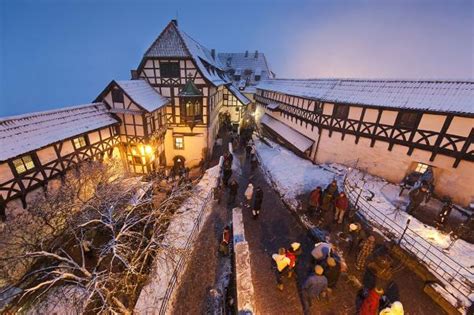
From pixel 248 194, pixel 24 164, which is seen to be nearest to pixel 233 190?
pixel 248 194

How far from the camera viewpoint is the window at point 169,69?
1878 cm

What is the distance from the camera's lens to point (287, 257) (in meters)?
6.90

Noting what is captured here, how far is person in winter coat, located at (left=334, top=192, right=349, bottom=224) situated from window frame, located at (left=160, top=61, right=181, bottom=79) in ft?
56.3

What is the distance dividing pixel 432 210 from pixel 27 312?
20.0m

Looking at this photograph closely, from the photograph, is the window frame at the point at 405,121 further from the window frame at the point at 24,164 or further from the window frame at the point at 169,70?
the window frame at the point at 24,164

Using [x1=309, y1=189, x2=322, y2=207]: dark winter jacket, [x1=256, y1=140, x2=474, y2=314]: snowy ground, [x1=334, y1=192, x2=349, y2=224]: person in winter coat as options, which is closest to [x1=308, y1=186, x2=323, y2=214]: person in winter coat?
[x1=309, y1=189, x2=322, y2=207]: dark winter jacket

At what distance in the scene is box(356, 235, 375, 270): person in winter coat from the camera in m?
7.34

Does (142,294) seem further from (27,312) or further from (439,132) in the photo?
(439,132)

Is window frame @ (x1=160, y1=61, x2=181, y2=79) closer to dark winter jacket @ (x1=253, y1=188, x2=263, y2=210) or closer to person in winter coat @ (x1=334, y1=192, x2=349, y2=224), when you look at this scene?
dark winter jacket @ (x1=253, y1=188, x2=263, y2=210)

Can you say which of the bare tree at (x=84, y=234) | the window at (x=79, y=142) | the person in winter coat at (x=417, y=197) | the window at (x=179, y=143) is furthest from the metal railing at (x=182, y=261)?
the person in winter coat at (x=417, y=197)

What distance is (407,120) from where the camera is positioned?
1288 cm

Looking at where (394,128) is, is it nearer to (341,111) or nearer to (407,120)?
(407,120)

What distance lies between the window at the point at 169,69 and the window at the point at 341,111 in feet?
47.6

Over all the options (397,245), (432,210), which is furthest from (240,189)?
(432,210)
